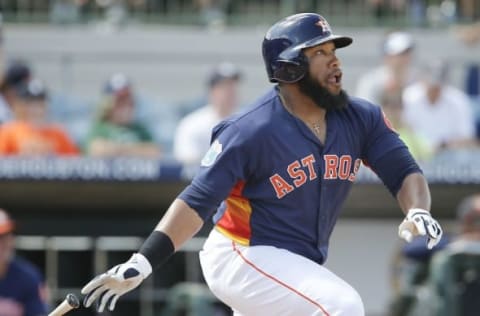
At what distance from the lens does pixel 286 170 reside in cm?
501

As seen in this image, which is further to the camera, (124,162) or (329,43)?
(124,162)

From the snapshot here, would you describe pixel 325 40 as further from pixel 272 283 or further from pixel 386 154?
pixel 272 283

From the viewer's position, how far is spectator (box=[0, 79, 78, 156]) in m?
8.80

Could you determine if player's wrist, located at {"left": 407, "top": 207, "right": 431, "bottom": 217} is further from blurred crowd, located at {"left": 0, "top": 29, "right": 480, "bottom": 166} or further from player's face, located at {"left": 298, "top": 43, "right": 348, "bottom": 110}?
blurred crowd, located at {"left": 0, "top": 29, "right": 480, "bottom": 166}

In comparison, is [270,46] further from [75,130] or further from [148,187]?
[75,130]

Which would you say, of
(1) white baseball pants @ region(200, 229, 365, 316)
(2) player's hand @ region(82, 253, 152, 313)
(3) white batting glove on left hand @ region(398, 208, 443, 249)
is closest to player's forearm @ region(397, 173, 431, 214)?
(3) white batting glove on left hand @ region(398, 208, 443, 249)

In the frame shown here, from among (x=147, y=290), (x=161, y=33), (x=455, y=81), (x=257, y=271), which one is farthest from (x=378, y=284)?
(x=257, y=271)

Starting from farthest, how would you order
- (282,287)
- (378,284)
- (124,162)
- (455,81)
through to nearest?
1. (455,81)
2. (378,284)
3. (124,162)
4. (282,287)

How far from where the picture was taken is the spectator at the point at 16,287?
7887 millimetres

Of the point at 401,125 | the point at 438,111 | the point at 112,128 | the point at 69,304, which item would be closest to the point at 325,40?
the point at 69,304

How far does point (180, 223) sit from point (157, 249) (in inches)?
5.4

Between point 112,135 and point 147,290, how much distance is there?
44.3 inches

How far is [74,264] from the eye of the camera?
934 centimetres

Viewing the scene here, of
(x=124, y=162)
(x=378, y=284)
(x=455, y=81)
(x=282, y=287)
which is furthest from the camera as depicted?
(x=455, y=81)
